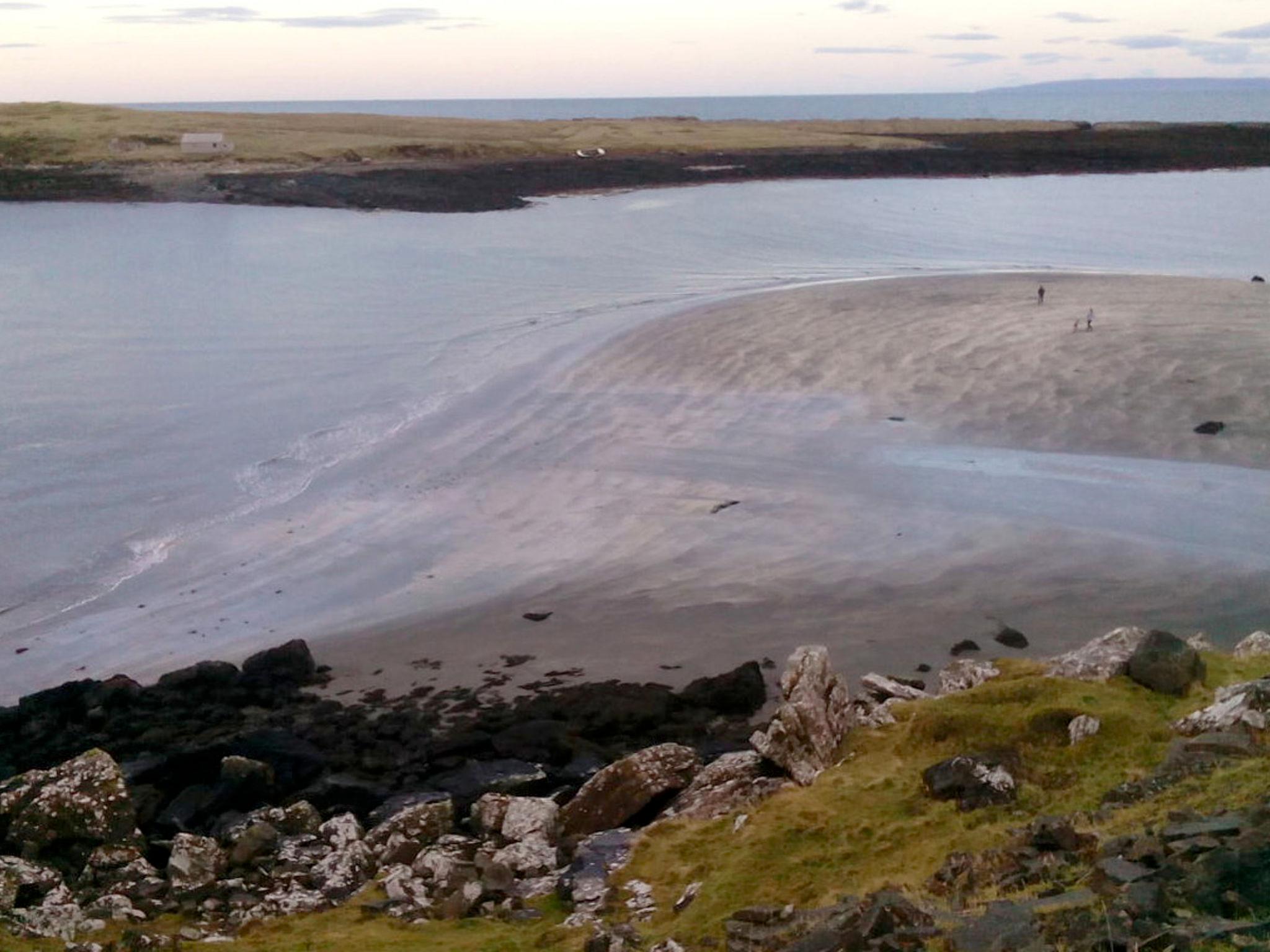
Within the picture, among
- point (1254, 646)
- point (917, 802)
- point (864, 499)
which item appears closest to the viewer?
point (917, 802)

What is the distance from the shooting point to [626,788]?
11453mm

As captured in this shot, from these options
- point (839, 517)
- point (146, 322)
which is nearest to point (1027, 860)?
point (839, 517)

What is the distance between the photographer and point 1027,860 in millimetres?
8266

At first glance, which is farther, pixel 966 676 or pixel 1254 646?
pixel 1254 646

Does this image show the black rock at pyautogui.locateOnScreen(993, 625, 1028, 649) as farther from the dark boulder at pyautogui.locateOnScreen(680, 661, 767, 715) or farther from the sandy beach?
the dark boulder at pyautogui.locateOnScreen(680, 661, 767, 715)

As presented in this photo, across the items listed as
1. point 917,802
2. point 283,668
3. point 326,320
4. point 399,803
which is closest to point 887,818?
point 917,802

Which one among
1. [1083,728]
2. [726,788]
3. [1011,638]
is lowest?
[1011,638]

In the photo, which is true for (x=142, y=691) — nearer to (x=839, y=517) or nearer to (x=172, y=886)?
(x=172, y=886)

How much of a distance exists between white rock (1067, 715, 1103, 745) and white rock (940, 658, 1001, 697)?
71.4 inches

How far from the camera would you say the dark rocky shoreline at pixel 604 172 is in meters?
78.8

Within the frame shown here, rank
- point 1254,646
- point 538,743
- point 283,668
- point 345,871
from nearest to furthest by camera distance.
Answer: point 345,871, point 1254,646, point 538,743, point 283,668

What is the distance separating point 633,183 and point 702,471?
67037mm

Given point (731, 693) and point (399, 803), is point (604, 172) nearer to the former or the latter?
point (731, 693)

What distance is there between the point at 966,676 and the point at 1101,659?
1366 mm
